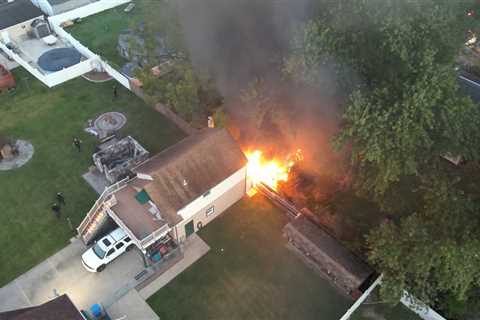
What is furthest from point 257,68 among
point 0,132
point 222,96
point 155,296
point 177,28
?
point 0,132

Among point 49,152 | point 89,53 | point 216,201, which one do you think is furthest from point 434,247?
point 89,53

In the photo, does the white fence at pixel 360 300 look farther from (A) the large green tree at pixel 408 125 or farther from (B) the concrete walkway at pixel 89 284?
(B) the concrete walkway at pixel 89 284

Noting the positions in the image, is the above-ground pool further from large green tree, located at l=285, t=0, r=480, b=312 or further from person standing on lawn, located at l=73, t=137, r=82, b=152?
large green tree, located at l=285, t=0, r=480, b=312

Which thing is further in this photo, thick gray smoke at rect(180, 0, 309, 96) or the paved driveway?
thick gray smoke at rect(180, 0, 309, 96)

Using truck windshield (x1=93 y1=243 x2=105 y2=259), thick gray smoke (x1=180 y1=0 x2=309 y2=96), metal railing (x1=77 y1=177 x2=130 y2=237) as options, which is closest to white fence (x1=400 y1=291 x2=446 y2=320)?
truck windshield (x1=93 y1=243 x2=105 y2=259)

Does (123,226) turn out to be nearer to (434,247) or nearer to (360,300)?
(360,300)

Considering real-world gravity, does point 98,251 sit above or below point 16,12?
below
